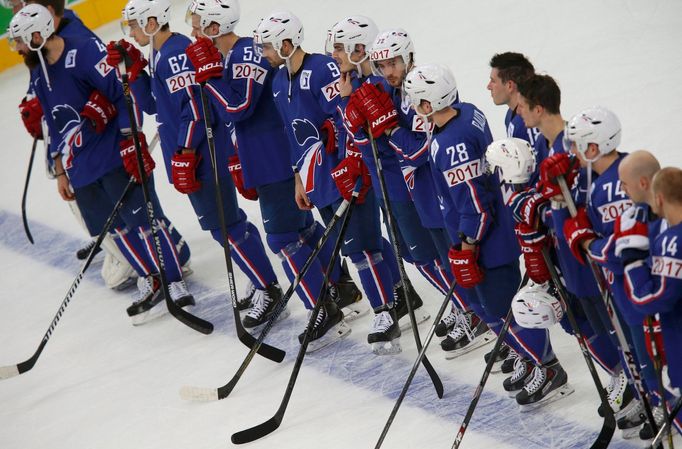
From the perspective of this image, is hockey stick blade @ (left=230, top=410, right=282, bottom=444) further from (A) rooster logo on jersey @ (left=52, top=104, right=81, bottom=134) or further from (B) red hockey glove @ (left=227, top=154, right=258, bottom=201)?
(A) rooster logo on jersey @ (left=52, top=104, right=81, bottom=134)

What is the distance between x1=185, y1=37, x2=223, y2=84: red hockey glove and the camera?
497 centimetres

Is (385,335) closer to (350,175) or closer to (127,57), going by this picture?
(350,175)

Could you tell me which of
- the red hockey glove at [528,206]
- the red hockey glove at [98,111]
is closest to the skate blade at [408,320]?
the red hockey glove at [528,206]

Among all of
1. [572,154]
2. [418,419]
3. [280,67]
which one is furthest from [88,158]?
[572,154]

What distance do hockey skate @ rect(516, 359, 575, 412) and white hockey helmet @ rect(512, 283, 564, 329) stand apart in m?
0.38

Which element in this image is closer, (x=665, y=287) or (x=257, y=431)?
(x=665, y=287)

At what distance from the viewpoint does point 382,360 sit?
487 cm

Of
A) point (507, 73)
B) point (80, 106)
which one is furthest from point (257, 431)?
point (80, 106)

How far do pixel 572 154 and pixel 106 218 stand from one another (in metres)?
3.16

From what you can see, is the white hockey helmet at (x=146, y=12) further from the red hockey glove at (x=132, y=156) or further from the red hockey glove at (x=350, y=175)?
the red hockey glove at (x=350, y=175)

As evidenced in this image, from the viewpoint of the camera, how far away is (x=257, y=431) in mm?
4531

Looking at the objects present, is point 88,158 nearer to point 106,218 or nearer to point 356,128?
point 106,218

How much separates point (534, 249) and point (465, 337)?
1.07 meters

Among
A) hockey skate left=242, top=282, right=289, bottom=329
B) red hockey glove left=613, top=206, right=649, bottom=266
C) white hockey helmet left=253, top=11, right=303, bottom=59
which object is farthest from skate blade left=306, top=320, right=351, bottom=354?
red hockey glove left=613, top=206, right=649, bottom=266
